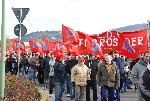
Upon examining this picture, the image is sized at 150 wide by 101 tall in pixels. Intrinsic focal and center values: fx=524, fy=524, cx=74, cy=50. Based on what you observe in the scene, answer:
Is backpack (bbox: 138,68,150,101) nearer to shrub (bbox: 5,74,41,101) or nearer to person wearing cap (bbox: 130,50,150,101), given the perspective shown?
person wearing cap (bbox: 130,50,150,101)

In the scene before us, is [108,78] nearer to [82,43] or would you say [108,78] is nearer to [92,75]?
[92,75]

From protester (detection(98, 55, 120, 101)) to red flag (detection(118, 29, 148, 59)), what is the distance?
92.7 inches

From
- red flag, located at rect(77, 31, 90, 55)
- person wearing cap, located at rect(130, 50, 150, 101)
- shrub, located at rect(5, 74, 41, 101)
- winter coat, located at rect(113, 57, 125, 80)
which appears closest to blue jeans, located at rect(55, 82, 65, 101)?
shrub, located at rect(5, 74, 41, 101)

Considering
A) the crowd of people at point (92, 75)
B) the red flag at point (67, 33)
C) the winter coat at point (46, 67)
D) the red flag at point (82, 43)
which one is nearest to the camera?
the crowd of people at point (92, 75)

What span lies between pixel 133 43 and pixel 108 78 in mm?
3099

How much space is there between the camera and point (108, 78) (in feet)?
46.8

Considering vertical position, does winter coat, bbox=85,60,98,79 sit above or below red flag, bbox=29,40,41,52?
below

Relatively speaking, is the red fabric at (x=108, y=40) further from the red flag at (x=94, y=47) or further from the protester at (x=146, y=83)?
the protester at (x=146, y=83)

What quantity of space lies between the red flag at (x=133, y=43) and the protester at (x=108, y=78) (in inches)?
92.7

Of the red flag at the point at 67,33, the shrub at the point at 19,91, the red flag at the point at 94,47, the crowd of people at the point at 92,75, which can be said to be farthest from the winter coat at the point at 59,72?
the red flag at the point at 67,33

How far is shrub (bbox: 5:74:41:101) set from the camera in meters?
13.0

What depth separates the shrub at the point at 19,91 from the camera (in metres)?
13.0

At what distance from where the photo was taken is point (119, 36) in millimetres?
17516

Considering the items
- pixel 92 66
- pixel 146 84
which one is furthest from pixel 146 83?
pixel 92 66
